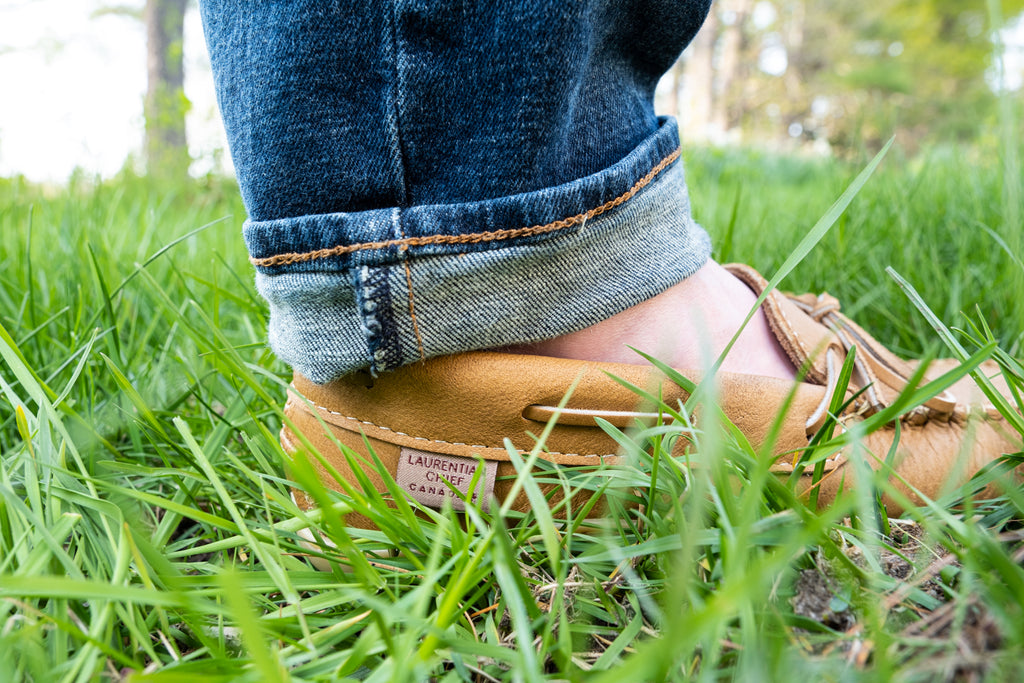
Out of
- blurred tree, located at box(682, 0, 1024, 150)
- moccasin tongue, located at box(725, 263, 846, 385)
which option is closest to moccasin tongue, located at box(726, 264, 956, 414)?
moccasin tongue, located at box(725, 263, 846, 385)

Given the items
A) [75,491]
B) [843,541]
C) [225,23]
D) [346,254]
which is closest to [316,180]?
[346,254]

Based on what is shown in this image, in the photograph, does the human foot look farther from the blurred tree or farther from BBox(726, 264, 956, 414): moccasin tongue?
the blurred tree

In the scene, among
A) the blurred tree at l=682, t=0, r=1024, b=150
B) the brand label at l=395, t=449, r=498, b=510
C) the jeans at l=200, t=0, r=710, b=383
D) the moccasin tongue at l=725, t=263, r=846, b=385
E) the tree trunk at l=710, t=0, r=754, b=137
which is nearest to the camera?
the jeans at l=200, t=0, r=710, b=383

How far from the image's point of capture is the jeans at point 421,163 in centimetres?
60

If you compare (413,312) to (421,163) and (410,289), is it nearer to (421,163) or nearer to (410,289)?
(410,289)

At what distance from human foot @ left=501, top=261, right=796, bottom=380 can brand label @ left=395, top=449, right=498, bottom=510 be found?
143 millimetres

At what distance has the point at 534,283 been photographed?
Answer: 27.0 inches

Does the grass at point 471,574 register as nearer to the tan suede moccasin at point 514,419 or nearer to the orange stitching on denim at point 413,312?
the tan suede moccasin at point 514,419

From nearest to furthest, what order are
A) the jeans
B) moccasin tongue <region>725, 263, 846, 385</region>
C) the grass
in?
the grass → the jeans → moccasin tongue <region>725, 263, 846, 385</region>

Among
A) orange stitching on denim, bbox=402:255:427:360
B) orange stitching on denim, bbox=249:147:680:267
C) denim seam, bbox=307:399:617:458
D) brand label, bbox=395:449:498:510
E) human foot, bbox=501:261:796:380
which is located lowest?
brand label, bbox=395:449:498:510

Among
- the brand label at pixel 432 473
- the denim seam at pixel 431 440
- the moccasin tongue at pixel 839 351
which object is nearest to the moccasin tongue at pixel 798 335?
the moccasin tongue at pixel 839 351

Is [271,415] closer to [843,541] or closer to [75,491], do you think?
[75,491]

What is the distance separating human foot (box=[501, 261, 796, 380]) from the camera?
75 cm

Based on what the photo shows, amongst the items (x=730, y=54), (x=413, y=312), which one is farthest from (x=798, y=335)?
(x=730, y=54)
